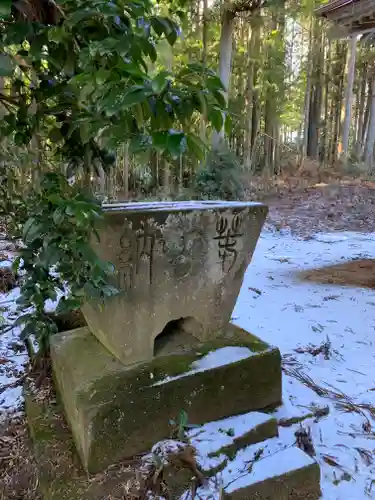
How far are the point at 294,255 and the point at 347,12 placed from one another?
121 inches

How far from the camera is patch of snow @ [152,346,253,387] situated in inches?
73.5

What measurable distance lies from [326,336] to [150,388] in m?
1.93

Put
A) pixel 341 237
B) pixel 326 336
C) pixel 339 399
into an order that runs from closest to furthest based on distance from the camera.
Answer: pixel 339 399 → pixel 326 336 → pixel 341 237

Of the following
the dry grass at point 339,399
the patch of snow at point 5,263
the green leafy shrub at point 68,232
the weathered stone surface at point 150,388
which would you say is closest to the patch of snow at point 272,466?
the weathered stone surface at point 150,388

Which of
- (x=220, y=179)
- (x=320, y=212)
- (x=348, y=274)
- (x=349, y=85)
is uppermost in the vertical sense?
(x=349, y=85)

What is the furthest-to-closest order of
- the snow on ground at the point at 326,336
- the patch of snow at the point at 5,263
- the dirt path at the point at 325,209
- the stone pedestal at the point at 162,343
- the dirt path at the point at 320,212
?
the dirt path at the point at 325,209 < the dirt path at the point at 320,212 < the patch of snow at the point at 5,263 < the snow on ground at the point at 326,336 < the stone pedestal at the point at 162,343

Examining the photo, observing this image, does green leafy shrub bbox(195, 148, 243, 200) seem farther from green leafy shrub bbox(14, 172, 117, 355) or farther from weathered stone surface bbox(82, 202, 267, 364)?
green leafy shrub bbox(14, 172, 117, 355)

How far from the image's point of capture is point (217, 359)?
1980 mm

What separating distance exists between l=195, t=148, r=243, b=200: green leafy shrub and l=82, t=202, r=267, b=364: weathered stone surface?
6.66m

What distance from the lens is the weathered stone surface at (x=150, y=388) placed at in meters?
1.73

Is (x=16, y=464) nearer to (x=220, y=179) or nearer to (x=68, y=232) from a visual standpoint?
(x=68, y=232)

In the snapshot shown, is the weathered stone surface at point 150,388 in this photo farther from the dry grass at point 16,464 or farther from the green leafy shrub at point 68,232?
the green leafy shrub at point 68,232

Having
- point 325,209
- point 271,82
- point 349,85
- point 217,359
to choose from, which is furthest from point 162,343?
point 349,85

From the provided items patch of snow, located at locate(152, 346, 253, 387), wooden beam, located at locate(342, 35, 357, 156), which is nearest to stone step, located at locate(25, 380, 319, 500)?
patch of snow, located at locate(152, 346, 253, 387)
